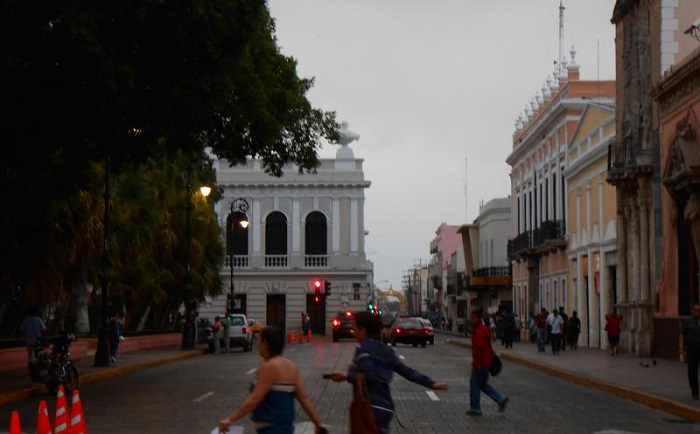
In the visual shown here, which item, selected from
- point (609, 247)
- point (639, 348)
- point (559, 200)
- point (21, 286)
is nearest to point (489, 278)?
point (559, 200)

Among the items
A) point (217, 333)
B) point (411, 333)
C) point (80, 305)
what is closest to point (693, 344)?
point (80, 305)

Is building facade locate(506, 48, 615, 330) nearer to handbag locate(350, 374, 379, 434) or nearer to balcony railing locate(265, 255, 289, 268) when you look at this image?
balcony railing locate(265, 255, 289, 268)

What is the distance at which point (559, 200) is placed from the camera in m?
61.5

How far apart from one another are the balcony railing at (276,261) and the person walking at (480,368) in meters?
66.8

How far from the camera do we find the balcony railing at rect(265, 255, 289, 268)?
8675 cm

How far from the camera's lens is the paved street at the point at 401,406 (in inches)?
734

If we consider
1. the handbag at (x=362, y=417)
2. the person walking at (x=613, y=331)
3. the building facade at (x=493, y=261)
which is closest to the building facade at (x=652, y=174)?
the person walking at (x=613, y=331)

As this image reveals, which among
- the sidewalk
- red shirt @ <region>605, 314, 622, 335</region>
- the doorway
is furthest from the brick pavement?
the doorway

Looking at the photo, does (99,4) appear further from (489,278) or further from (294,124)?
(489,278)

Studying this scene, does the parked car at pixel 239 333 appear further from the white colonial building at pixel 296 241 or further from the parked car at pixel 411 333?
the white colonial building at pixel 296 241

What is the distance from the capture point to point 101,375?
31.8 meters

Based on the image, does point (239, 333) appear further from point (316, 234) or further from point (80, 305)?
point (316, 234)

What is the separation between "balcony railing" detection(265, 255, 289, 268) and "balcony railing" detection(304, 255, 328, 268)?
1.39m

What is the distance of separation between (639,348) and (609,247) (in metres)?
8.78
